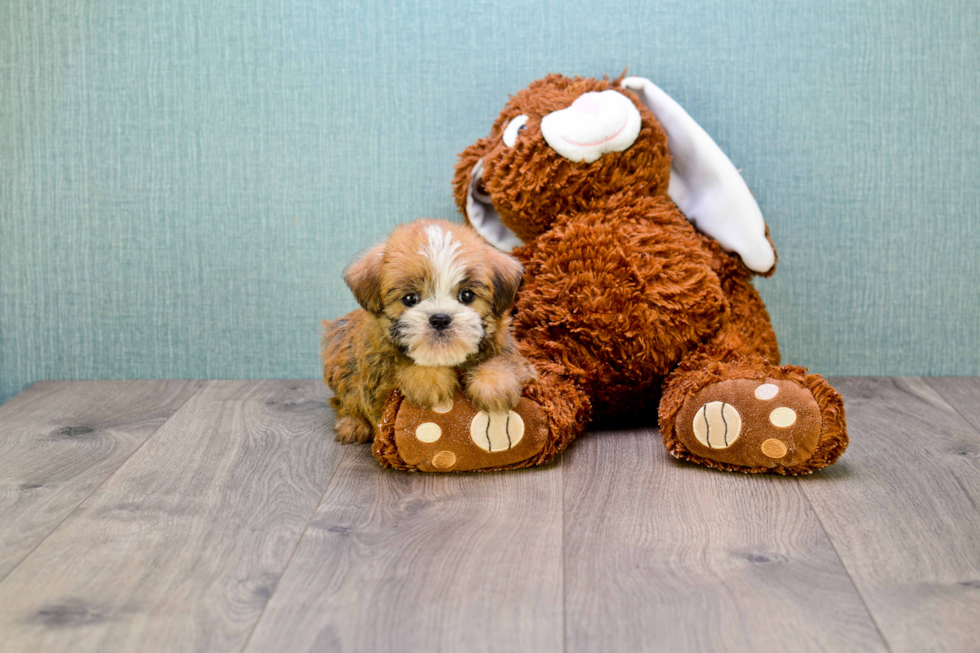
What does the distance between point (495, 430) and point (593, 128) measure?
0.56 meters

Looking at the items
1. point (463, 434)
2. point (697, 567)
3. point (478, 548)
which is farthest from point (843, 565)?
point (463, 434)

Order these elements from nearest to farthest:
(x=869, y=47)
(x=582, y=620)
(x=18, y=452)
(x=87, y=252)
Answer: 1. (x=582, y=620)
2. (x=18, y=452)
3. (x=869, y=47)
4. (x=87, y=252)

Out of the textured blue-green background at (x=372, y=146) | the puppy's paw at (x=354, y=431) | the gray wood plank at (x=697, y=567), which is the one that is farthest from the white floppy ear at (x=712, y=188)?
the puppy's paw at (x=354, y=431)

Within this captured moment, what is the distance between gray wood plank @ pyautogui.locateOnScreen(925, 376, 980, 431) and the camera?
1.65 metres

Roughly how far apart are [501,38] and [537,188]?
1.41 ft

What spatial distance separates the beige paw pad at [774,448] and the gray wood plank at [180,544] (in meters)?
0.68

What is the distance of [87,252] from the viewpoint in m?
1.89

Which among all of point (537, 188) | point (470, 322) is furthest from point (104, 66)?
point (470, 322)

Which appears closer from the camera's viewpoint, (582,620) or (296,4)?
(582,620)

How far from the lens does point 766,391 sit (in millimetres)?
1321

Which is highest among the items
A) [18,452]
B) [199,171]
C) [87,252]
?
[199,171]

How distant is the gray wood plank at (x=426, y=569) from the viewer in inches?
36.4

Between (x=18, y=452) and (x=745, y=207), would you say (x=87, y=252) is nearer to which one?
(x=18, y=452)

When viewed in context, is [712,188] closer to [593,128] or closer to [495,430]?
[593,128]
